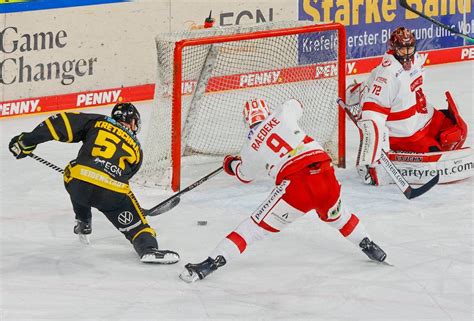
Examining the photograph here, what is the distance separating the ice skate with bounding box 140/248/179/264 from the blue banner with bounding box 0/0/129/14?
378cm

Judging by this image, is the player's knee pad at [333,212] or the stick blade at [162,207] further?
the stick blade at [162,207]

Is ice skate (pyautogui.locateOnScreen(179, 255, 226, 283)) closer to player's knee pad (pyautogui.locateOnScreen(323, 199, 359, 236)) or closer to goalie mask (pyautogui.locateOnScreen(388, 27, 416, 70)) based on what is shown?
player's knee pad (pyautogui.locateOnScreen(323, 199, 359, 236))

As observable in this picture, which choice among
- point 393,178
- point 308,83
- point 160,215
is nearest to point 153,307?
point 160,215

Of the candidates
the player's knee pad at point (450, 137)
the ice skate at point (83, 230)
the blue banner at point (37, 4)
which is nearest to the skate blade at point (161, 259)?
the ice skate at point (83, 230)

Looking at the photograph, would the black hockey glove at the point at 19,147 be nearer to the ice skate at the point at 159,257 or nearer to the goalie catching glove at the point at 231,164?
the ice skate at the point at 159,257

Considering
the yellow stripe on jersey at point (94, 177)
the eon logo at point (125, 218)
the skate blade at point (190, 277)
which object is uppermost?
the yellow stripe on jersey at point (94, 177)

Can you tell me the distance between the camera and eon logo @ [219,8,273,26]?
10.7 meters

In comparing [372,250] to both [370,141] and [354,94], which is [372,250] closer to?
[370,141]

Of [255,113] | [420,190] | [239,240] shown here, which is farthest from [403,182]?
[239,240]

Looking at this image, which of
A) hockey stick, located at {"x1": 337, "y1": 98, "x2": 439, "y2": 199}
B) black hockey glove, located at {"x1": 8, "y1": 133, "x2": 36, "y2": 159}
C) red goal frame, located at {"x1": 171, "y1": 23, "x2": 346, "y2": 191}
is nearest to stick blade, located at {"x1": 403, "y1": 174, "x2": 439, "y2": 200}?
hockey stick, located at {"x1": 337, "y1": 98, "x2": 439, "y2": 199}

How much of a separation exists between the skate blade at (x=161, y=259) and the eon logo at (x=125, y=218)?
227 mm

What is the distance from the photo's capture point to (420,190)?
26.1ft

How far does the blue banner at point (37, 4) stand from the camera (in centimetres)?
971

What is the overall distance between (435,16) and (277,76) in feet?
11.0
